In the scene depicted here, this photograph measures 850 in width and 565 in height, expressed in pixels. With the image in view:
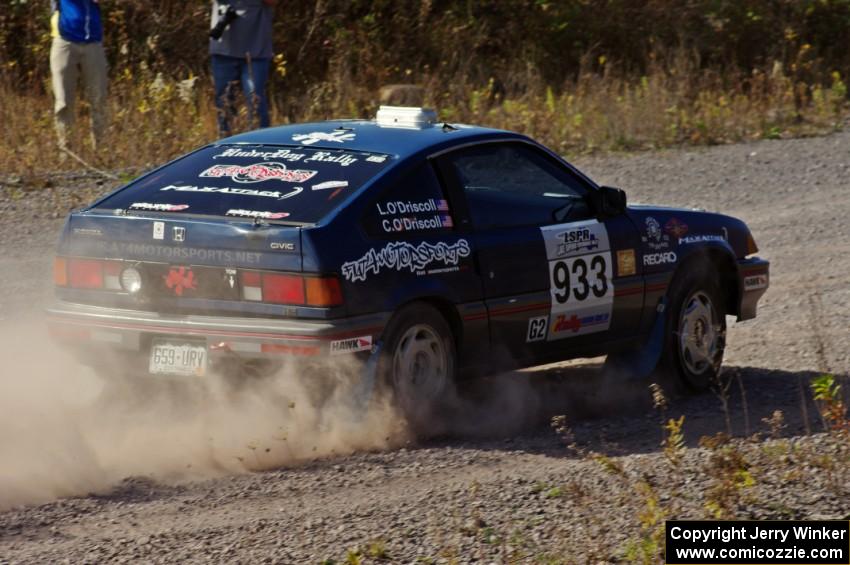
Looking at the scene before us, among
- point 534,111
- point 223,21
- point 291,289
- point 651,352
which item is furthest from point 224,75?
Result: point 291,289

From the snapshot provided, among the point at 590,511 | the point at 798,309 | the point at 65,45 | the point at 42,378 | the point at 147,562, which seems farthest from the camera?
the point at 65,45

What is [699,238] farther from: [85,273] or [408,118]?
[85,273]

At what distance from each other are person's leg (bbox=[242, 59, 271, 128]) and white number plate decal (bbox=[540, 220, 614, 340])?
6.55 m

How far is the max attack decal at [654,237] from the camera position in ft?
25.5

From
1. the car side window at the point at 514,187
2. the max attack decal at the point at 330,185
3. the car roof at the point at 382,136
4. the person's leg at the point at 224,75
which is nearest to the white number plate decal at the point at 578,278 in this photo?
the car side window at the point at 514,187

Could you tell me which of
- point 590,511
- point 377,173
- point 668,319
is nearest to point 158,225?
point 377,173

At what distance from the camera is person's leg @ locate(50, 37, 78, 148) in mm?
13617

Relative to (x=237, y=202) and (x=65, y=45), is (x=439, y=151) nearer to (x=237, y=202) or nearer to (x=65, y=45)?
(x=237, y=202)

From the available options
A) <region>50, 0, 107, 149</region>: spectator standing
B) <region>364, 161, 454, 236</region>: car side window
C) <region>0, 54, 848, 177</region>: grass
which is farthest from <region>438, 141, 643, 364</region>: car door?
<region>50, 0, 107, 149</region>: spectator standing

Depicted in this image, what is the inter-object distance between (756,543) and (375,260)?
7.45ft

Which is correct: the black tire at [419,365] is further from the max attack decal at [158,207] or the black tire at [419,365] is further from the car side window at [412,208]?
the max attack decal at [158,207]

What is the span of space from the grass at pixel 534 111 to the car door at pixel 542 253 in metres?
6.56

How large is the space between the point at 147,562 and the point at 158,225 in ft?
6.85

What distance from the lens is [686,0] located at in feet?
70.5
